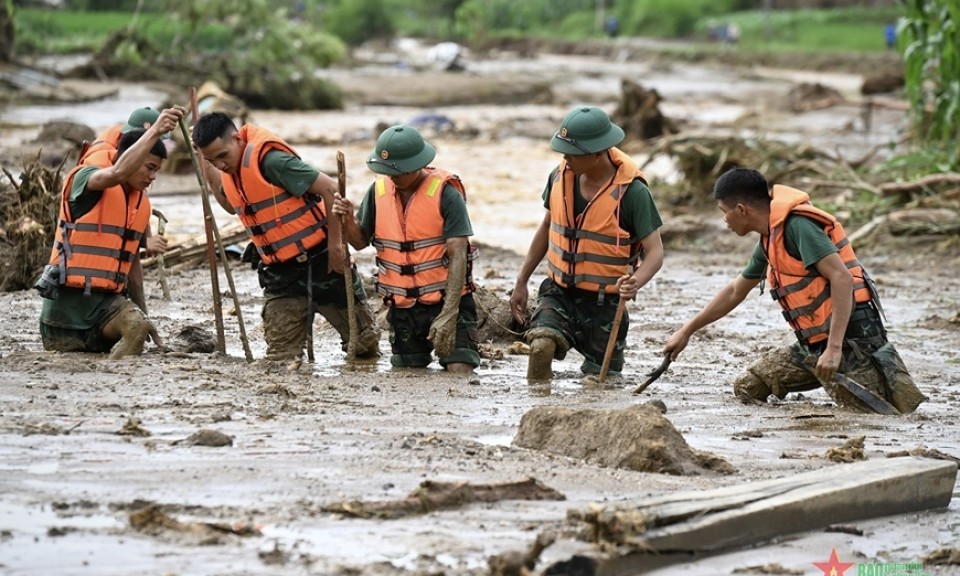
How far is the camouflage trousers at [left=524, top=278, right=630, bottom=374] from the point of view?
8.44 metres

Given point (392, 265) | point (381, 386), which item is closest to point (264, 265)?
point (392, 265)

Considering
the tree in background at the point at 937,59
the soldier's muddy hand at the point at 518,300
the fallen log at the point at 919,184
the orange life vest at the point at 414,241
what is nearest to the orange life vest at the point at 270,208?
the orange life vest at the point at 414,241

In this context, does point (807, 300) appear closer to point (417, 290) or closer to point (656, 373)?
point (656, 373)

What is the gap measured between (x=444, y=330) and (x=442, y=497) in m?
3.01

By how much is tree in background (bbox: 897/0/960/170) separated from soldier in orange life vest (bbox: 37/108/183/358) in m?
9.38

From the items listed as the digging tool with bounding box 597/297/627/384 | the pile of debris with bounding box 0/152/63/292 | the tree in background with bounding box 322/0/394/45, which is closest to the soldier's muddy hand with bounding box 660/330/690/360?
the digging tool with bounding box 597/297/627/384

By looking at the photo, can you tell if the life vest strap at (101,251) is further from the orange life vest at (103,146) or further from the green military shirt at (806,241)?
the green military shirt at (806,241)

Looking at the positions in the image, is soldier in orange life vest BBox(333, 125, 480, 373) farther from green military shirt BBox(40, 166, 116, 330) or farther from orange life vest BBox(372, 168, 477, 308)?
green military shirt BBox(40, 166, 116, 330)

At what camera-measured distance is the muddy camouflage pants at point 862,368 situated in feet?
25.1

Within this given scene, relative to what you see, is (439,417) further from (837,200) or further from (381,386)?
(837,200)

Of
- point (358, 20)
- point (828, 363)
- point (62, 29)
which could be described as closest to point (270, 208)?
point (828, 363)

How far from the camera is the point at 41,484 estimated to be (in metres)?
5.39

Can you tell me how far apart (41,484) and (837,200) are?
1193cm

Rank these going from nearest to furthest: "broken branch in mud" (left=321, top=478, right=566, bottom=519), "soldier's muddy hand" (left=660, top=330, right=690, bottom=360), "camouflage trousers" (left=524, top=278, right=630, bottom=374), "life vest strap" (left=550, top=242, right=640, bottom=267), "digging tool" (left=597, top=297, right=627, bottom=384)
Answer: "broken branch in mud" (left=321, top=478, right=566, bottom=519) < "soldier's muddy hand" (left=660, top=330, right=690, bottom=360) < "digging tool" (left=597, top=297, right=627, bottom=384) < "life vest strap" (left=550, top=242, right=640, bottom=267) < "camouflage trousers" (left=524, top=278, right=630, bottom=374)
